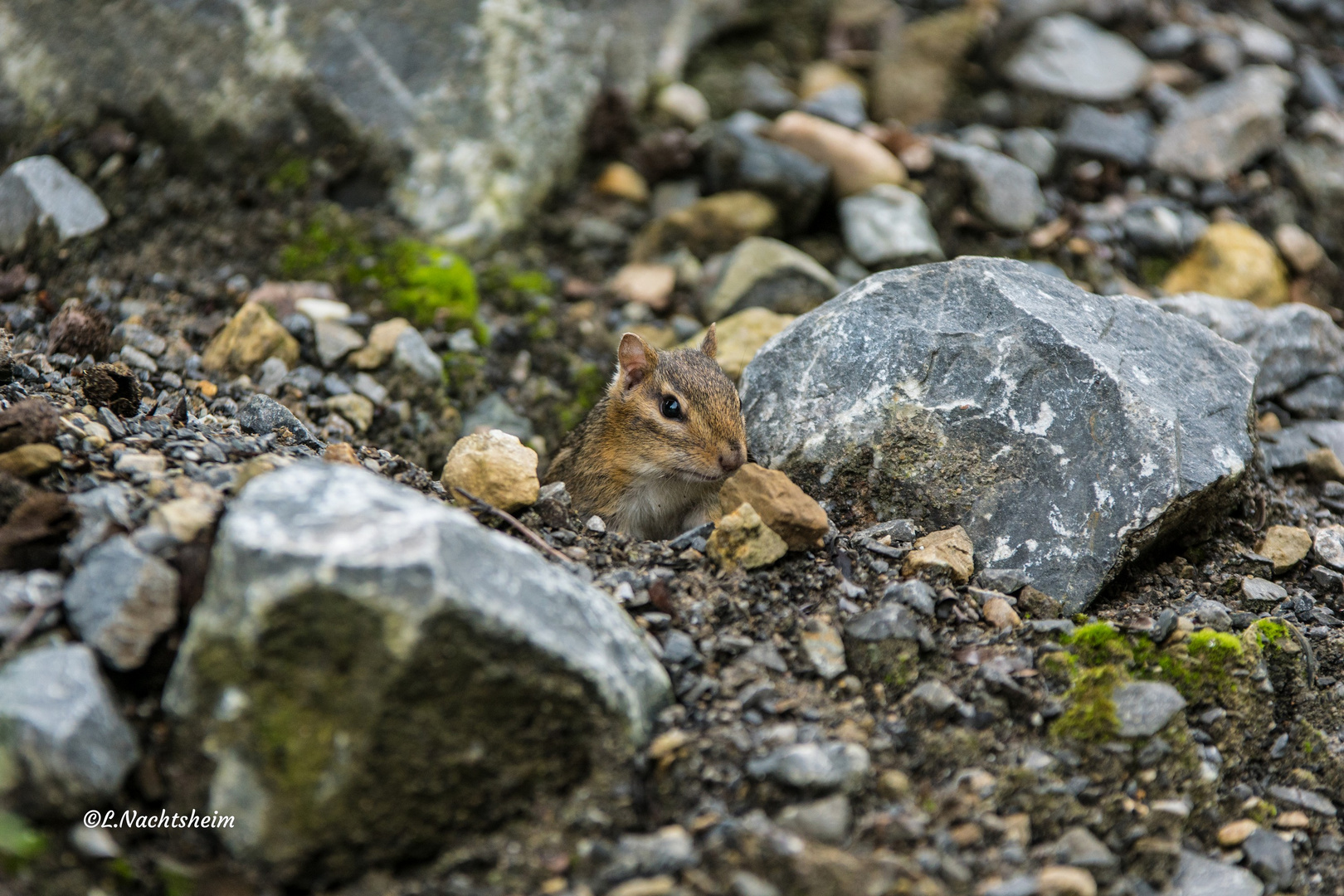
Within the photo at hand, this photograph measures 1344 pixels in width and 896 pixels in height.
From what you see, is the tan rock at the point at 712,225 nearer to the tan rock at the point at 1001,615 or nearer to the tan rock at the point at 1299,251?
the tan rock at the point at 1299,251

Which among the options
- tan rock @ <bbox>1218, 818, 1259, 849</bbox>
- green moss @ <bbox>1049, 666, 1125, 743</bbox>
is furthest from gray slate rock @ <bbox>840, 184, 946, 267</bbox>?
tan rock @ <bbox>1218, 818, 1259, 849</bbox>

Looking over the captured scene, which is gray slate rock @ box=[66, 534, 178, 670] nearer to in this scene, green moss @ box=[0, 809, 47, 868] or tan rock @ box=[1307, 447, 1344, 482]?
green moss @ box=[0, 809, 47, 868]

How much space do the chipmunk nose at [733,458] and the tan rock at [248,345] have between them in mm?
2773

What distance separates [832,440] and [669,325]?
2.55 meters

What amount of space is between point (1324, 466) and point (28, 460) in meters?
6.43

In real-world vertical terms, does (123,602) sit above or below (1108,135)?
above

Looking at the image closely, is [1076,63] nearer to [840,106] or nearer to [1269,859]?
[840,106]

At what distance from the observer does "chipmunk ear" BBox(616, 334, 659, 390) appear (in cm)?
624

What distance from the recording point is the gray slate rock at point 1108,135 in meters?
8.50

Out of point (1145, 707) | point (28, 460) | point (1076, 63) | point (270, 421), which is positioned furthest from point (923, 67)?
point (28, 460)

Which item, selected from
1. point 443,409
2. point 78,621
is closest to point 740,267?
point 443,409

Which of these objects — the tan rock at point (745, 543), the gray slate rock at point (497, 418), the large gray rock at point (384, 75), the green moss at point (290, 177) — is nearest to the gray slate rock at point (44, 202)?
the large gray rock at point (384, 75)

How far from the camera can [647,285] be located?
7742 millimetres

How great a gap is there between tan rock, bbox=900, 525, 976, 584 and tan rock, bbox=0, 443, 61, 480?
11.4 feet
